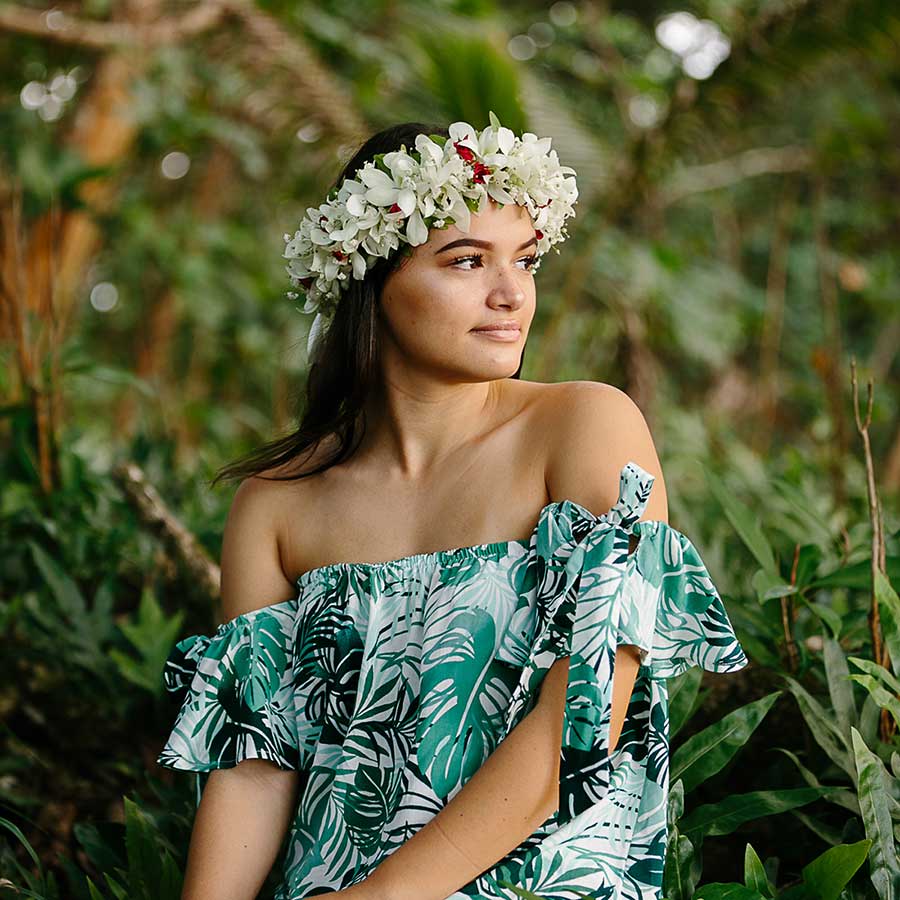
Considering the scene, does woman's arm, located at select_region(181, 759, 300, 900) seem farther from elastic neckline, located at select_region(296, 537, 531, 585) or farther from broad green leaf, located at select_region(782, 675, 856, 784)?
broad green leaf, located at select_region(782, 675, 856, 784)

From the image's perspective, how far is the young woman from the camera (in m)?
1.56

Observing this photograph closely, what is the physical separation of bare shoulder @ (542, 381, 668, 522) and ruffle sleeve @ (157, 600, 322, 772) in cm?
56

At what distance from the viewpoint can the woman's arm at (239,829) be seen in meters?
1.74

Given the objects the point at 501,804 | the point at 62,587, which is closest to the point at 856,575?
the point at 501,804

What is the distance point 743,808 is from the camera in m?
1.80

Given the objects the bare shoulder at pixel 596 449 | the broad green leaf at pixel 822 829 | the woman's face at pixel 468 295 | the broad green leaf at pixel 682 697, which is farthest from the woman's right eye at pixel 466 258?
the broad green leaf at pixel 822 829

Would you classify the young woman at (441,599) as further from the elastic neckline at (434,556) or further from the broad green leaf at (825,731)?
the broad green leaf at (825,731)

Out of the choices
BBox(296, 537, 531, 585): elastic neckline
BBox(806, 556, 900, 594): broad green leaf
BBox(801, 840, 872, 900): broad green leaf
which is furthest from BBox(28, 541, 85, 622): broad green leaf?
BBox(801, 840, 872, 900): broad green leaf

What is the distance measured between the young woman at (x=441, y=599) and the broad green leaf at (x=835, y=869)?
23 cm

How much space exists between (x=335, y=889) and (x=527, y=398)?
839 mm

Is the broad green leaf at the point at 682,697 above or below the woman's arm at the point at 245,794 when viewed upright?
below

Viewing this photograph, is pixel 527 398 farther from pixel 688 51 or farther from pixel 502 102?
pixel 688 51

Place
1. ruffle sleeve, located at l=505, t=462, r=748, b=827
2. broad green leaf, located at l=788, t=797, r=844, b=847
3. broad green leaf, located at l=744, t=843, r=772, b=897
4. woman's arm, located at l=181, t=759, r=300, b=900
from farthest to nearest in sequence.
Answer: broad green leaf, located at l=788, t=797, r=844, b=847 → woman's arm, located at l=181, t=759, r=300, b=900 → broad green leaf, located at l=744, t=843, r=772, b=897 → ruffle sleeve, located at l=505, t=462, r=748, b=827

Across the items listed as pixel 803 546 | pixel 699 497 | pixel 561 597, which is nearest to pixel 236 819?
pixel 561 597
